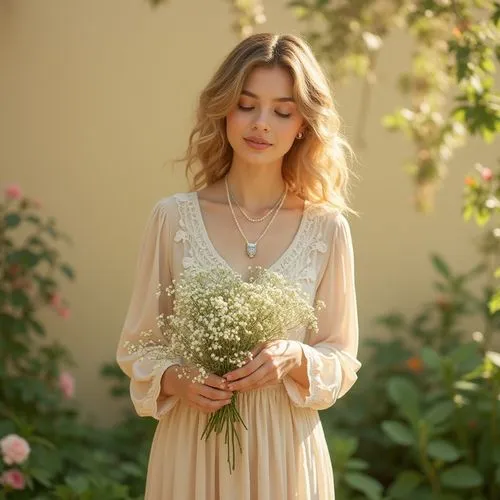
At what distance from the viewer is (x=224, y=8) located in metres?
5.91

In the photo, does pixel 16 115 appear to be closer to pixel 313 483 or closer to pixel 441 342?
pixel 441 342

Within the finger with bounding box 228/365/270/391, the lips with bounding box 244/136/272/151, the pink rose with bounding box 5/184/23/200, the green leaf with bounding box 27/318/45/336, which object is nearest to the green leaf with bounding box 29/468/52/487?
the green leaf with bounding box 27/318/45/336

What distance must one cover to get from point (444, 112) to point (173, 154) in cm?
153

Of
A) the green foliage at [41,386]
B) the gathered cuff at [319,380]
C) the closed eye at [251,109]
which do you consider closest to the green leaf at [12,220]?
the green foliage at [41,386]

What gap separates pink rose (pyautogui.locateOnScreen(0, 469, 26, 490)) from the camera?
173 inches

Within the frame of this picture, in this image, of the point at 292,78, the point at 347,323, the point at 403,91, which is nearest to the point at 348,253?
the point at 347,323

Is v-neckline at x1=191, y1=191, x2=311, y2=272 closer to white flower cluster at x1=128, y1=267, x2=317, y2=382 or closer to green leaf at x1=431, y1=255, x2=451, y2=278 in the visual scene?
white flower cluster at x1=128, y1=267, x2=317, y2=382

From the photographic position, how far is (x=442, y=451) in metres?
4.70

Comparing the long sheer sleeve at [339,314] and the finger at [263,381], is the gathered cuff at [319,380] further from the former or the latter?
the finger at [263,381]

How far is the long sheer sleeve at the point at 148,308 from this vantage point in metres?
3.03

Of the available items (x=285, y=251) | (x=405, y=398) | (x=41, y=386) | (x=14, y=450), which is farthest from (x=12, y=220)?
(x=285, y=251)

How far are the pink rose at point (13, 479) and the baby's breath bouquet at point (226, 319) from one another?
173 cm

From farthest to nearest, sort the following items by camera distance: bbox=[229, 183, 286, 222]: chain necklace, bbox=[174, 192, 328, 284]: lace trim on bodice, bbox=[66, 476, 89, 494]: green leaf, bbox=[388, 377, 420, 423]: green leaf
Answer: bbox=[388, 377, 420, 423]: green leaf
bbox=[66, 476, 89, 494]: green leaf
bbox=[229, 183, 286, 222]: chain necklace
bbox=[174, 192, 328, 284]: lace trim on bodice

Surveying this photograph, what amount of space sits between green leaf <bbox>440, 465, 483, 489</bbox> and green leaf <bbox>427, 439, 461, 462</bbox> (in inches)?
2.5
